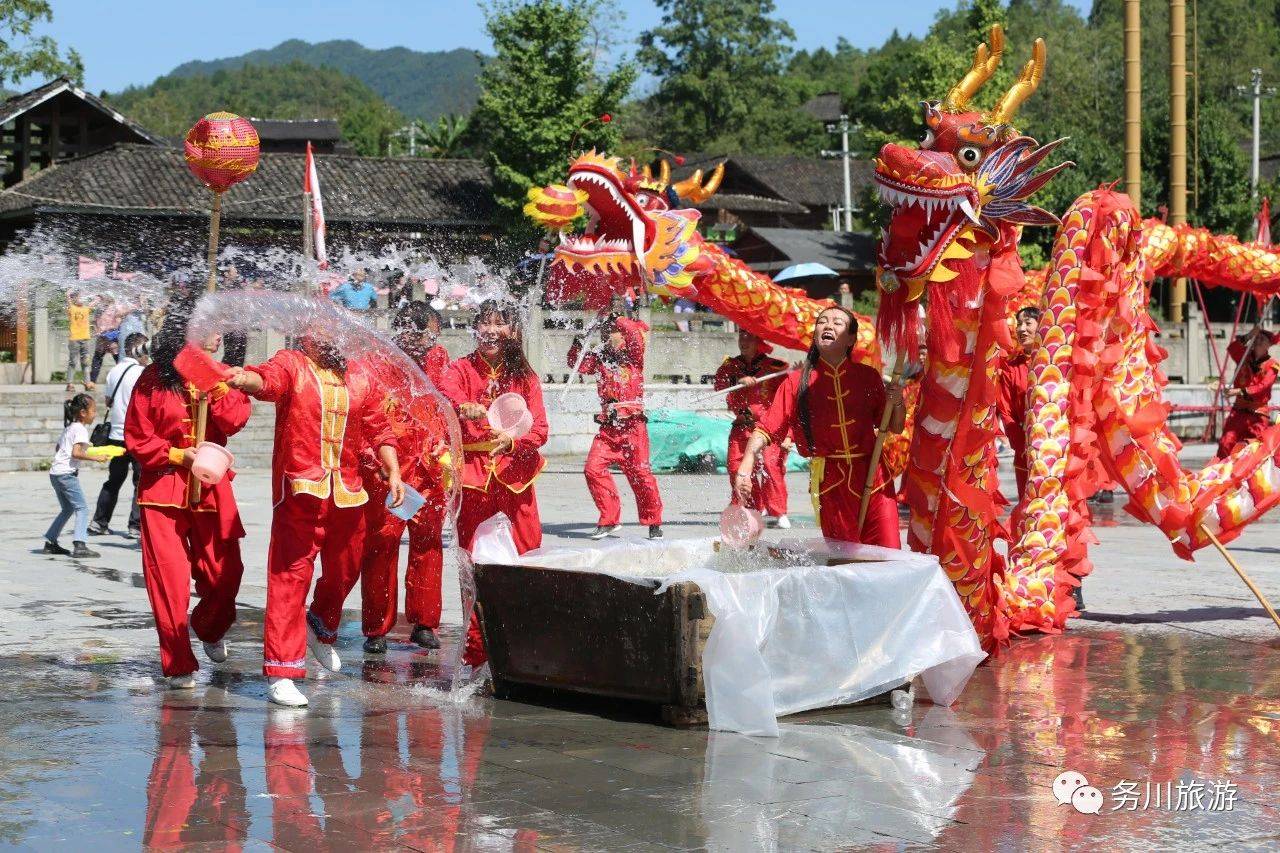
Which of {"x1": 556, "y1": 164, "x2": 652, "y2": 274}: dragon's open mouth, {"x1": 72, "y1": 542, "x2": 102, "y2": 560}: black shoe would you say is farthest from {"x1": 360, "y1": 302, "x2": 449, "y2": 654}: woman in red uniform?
{"x1": 72, "y1": 542, "x2": 102, "y2": 560}: black shoe

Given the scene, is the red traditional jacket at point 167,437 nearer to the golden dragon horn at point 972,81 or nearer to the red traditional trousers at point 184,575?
the red traditional trousers at point 184,575

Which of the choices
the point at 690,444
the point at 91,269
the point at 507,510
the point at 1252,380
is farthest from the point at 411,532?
the point at 690,444

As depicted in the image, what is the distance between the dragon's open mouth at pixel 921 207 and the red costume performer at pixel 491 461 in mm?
1801

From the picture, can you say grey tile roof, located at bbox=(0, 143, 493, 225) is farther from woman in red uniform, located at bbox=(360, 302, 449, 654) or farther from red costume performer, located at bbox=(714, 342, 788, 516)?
woman in red uniform, located at bbox=(360, 302, 449, 654)

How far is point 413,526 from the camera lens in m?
8.34

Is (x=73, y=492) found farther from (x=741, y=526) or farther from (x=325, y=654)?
(x=741, y=526)

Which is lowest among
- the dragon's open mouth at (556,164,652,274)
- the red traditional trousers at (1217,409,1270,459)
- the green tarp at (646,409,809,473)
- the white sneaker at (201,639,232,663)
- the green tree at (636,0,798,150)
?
the white sneaker at (201,639,232,663)

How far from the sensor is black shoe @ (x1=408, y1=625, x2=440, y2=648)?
8.08 m

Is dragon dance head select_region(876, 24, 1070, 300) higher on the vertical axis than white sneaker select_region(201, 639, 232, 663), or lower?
higher

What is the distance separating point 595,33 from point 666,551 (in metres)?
28.1

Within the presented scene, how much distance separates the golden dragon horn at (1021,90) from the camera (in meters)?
7.46

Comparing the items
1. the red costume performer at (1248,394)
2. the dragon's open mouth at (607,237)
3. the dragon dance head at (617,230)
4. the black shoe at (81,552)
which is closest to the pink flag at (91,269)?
the black shoe at (81,552)

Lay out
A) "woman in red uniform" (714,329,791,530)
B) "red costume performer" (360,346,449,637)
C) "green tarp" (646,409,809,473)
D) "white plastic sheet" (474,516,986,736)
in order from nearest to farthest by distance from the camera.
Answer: "white plastic sheet" (474,516,986,736)
"red costume performer" (360,346,449,637)
"woman in red uniform" (714,329,791,530)
"green tarp" (646,409,809,473)

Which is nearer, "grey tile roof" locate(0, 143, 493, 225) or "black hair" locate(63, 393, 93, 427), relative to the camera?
"black hair" locate(63, 393, 93, 427)
